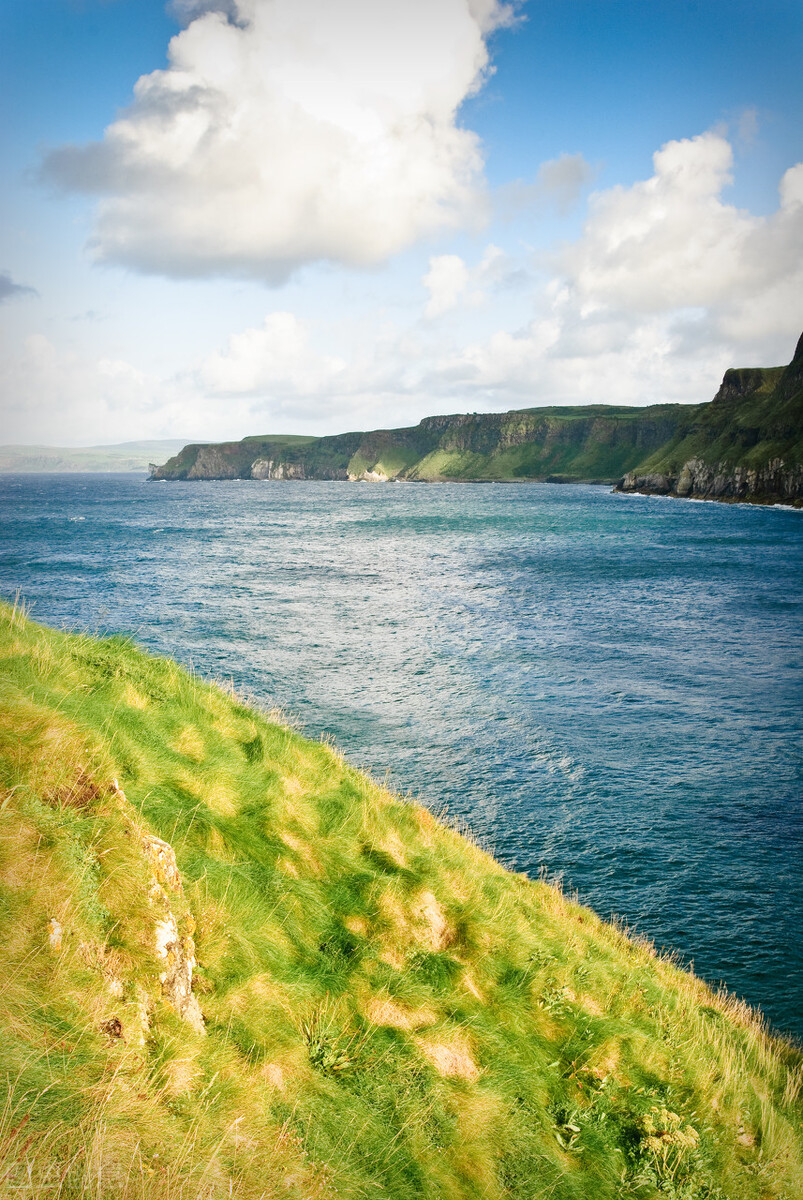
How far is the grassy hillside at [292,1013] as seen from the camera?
524 cm

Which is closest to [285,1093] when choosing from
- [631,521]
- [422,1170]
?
[422,1170]

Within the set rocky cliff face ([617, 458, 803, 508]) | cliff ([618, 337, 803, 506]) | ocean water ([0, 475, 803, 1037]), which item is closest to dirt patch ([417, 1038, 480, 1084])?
ocean water ([0, 475, 803, 1037])

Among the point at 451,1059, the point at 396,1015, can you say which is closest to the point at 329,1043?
the point at 396,1015

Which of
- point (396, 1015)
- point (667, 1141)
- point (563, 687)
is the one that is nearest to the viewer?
point (667, 1141)

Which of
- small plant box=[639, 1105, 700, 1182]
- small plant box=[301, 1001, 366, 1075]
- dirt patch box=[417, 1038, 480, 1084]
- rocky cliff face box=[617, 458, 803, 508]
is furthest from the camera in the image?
rocky cliff face box=[617, 458, 803, 508]

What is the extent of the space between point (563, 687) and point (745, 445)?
504ft

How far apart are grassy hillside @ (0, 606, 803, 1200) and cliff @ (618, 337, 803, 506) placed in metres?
149

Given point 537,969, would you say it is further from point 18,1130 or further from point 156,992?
point 18,1130

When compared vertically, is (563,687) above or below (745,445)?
below

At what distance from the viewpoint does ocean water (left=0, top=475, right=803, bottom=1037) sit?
1761 cm

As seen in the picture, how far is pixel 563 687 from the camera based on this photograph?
103ft

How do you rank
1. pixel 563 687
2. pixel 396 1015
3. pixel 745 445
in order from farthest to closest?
pixel 745 445, pixel 563 687, pixel 396 1015

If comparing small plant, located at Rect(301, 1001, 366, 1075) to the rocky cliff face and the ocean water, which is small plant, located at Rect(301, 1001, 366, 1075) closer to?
the ocean water

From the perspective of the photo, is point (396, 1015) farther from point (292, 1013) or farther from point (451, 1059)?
point (292, 1013)
